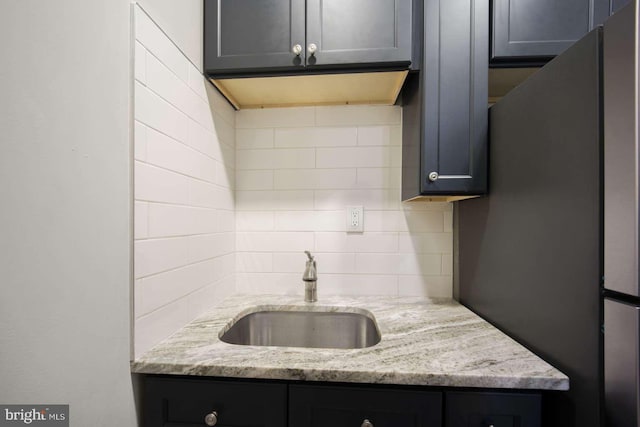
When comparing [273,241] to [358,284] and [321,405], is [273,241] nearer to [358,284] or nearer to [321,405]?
[358,284]

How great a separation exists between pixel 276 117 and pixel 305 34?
436mm

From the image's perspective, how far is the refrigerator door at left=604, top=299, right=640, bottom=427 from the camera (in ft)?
1.76

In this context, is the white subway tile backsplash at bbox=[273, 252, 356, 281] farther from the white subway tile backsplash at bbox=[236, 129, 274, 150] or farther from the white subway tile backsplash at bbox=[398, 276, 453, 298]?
the white subway tile backsplash at bbox=[236, 129, 274, 150]

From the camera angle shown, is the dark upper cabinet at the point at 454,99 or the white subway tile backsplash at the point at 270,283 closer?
the dark upper cabinet at the point at 454,99

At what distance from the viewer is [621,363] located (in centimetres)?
56

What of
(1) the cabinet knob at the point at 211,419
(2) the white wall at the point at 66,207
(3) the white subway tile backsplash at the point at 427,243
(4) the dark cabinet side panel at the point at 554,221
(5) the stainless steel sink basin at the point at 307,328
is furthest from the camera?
(3) the white subway tile backsplash at the point at 427,243

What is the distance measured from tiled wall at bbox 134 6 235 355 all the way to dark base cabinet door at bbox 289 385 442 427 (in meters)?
0.45

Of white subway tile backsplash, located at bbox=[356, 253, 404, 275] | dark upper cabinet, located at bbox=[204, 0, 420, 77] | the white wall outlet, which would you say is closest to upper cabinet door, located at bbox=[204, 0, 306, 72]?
dark upper cabinet, located at bbox=[204, 0, 420, 77]

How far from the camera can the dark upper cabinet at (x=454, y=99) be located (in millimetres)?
969

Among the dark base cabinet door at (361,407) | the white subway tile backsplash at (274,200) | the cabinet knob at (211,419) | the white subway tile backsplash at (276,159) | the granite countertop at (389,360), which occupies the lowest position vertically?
the cabinet knob at (211,419)

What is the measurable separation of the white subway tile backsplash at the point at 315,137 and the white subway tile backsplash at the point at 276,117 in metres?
0.03

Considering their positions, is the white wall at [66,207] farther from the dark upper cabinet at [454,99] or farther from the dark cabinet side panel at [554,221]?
the dark cabinet side panel at [554,221]

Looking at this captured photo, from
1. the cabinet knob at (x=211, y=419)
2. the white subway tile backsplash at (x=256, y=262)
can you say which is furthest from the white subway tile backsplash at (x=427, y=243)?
the cabinet knob at (x=211, y=419)

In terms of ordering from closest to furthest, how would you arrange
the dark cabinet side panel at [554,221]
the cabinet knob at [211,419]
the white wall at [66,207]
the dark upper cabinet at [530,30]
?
the white wall at [66,207] → the dark cabinet side panel at [554,221] → the cabinet knob at [211,419] → the dark upper cabinet at [530,30]
